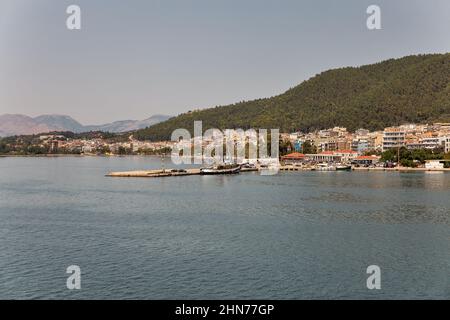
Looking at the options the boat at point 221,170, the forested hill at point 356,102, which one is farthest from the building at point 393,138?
the boat at point 221,170

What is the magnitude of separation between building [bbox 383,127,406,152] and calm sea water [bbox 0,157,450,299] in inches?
1236

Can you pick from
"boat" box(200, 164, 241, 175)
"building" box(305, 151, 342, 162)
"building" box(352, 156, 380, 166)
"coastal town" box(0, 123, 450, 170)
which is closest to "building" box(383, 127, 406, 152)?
"coastal town" box(0, 123, 450, 170)

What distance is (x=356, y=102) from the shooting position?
265 ft

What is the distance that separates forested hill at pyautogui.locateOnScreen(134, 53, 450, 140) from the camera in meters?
72.2

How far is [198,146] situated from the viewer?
244 feet

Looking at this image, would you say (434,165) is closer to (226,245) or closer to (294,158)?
(294,158)

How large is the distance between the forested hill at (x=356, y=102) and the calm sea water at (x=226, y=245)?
51.8 m

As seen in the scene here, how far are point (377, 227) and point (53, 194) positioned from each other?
47.9 feet

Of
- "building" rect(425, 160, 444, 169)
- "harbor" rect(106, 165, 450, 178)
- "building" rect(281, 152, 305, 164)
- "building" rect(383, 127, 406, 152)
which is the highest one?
"building" rect(383, 127, 406, 152)

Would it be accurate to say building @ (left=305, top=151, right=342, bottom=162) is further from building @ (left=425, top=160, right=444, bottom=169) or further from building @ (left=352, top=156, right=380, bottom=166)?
building @ (left=425, top=160, right=444, bottom=169)

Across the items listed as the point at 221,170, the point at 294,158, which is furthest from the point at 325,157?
the point at 221,170

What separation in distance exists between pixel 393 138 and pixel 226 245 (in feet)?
145
